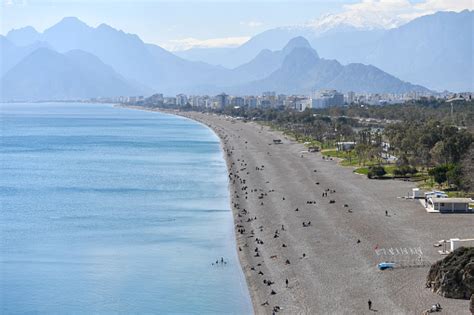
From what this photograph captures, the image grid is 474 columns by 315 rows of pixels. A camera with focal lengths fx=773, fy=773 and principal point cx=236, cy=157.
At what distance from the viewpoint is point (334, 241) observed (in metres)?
27.2

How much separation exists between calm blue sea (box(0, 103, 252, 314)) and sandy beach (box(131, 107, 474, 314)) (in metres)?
0.93

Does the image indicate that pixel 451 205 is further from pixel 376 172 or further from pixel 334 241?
pixel 376 172

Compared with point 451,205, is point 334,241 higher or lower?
lower

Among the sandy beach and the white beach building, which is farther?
the white beach building

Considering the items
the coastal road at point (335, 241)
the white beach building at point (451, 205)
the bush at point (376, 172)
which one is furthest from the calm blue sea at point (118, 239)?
the white beach building at point (451, 205)

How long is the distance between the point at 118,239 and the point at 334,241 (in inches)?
Answer: 321

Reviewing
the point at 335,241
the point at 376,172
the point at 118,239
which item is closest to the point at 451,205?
the point at 335,241

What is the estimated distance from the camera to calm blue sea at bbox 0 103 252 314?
21898 millimetres

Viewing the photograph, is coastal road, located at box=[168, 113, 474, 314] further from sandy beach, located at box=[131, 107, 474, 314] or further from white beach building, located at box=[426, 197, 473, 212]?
white beach building, located at box=[426, 197, 473, 212]

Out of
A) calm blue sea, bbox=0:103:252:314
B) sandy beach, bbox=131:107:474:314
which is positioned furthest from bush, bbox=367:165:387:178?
calm blue sea, bbox=0:103:252:314

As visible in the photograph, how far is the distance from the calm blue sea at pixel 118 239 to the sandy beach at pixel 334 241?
0.93 metres

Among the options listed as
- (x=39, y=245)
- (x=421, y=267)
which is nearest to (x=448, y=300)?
(x=421, y=267)

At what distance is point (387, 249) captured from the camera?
25.6 metres

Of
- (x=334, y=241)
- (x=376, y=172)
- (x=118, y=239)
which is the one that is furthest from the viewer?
(x=376, y=172)
